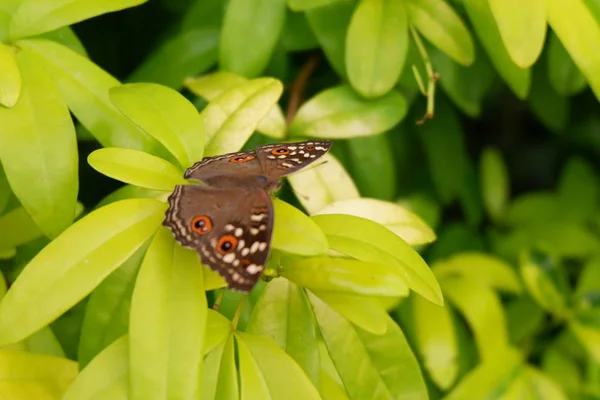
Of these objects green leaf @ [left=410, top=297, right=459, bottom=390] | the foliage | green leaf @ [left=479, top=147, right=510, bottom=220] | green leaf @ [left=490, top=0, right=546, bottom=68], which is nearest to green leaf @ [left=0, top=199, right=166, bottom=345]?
the foliage

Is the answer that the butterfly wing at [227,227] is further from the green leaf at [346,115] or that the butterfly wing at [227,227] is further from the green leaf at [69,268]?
the green leaf at [346,115]

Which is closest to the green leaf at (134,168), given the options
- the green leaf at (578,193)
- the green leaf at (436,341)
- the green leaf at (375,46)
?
the green leaf at (375,46)

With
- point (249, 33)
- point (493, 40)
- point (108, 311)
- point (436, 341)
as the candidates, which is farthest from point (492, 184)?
point (108, 311)

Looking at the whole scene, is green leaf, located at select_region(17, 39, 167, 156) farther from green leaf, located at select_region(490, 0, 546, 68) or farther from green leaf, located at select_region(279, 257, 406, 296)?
green leaf, located at select_region(490, 0, 546, 68)

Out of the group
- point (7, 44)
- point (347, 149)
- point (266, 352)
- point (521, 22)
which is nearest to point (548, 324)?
point (347, 149)

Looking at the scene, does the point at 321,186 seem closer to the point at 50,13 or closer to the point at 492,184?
the point at 50,13
